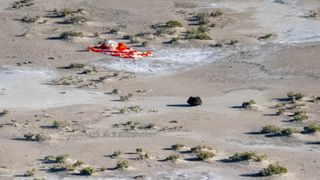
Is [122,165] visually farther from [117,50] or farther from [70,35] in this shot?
[70,35]

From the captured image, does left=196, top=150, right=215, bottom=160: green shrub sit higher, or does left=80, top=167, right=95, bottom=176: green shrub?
left=196, top=150, right=215, bottom=160: green shrub

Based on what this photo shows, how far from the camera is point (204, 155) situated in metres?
42.8

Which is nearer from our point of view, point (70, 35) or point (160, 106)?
point (160, 106)

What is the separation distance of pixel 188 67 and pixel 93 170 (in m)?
18.2

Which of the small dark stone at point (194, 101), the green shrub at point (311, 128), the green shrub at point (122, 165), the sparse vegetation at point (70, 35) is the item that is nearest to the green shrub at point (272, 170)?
the green shrub at point (122, 165)

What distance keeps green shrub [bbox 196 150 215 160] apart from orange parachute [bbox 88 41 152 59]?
56.7 ft

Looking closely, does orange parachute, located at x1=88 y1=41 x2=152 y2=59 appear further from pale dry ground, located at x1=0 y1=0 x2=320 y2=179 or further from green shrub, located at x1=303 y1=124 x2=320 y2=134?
green shrub, located at x1=303 y1=124 x2=320 y2=134

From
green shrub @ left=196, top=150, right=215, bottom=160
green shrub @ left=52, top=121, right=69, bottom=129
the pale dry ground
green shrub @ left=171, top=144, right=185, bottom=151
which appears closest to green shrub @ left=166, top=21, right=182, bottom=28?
the pale dry ground

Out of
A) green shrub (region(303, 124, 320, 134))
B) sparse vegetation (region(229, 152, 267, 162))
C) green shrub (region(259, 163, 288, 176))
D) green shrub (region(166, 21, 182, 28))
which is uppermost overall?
green shrub (region(166, 21, 182, 28))

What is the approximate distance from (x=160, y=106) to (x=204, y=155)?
856 cm

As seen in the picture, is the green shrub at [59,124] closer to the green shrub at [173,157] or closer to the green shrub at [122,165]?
the green shrub at [122,165]

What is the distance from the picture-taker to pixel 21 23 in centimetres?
6712

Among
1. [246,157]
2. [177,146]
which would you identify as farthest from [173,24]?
[246,157]

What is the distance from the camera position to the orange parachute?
59906 millimetres
